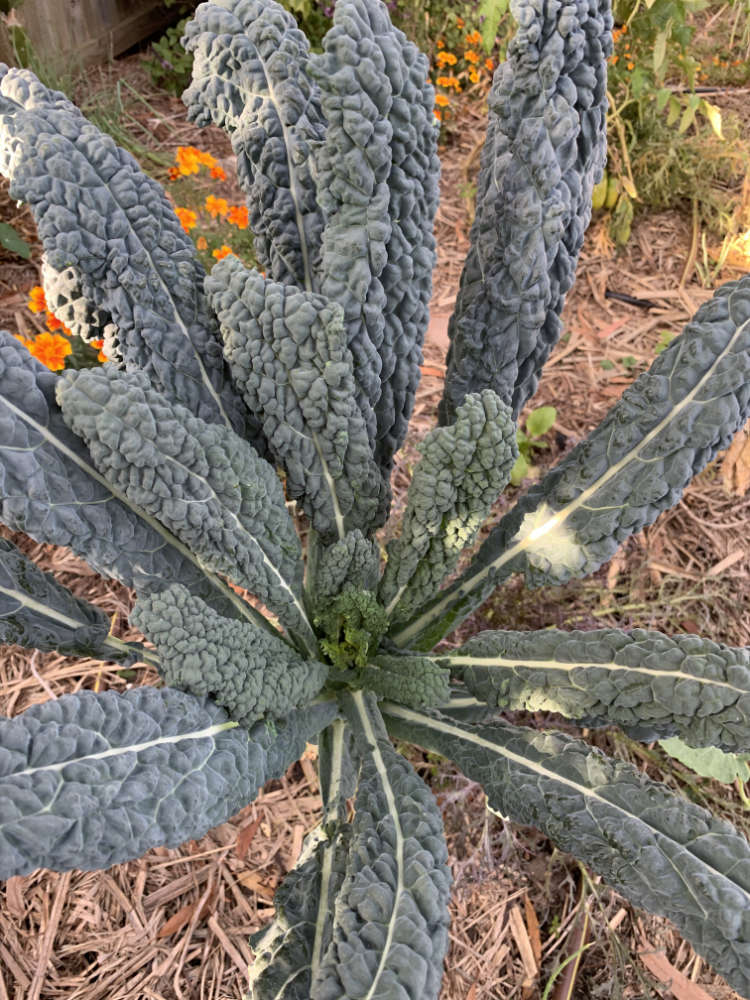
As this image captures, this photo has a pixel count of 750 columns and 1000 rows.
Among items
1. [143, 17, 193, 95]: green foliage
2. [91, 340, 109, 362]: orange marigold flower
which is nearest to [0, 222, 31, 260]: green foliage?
[91, 340, 109, 362]: orange marigold flower

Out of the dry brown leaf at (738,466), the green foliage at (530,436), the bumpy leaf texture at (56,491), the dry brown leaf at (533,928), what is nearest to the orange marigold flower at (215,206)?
the green foliage at (530,436)

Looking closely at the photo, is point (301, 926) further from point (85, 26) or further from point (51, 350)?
point (85, 26)

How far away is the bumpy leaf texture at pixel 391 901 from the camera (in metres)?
0.74

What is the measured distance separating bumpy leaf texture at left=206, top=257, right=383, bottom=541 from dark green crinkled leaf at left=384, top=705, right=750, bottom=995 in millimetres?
426

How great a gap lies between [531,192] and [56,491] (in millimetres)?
729

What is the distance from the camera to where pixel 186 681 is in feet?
2.86

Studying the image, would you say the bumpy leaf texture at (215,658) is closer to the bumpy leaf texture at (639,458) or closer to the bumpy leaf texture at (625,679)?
the bumpy leaf texture at (625,679)

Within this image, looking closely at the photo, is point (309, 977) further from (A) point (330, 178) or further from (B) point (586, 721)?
(A) point (330, 178)

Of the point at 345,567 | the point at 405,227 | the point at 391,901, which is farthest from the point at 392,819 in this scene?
the point at 405,227

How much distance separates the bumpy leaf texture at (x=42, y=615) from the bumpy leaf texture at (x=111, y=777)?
0.99ft

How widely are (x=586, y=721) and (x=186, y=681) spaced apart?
648mm

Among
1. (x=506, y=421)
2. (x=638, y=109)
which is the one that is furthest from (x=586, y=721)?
(x=638, y=109)

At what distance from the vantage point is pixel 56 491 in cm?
89

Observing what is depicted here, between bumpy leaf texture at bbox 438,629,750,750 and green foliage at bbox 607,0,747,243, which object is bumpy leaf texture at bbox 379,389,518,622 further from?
green foliage at bbox 607,0,747,243
